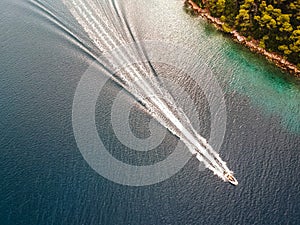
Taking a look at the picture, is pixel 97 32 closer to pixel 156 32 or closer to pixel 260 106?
pixel 156 32

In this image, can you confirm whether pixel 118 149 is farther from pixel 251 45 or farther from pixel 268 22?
pixel 268 22

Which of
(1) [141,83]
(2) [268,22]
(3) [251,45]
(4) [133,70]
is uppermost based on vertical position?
(4) [133,70]

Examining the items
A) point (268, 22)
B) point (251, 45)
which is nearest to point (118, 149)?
point (251, 45)

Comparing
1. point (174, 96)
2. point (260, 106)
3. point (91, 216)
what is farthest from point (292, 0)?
point (91, 216)

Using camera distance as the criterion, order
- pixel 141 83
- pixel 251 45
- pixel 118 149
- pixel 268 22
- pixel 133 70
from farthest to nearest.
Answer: pixel 251 45 < pixel 268 22 < pixel 133 70 < pixel 141 83 < pixel 118 149

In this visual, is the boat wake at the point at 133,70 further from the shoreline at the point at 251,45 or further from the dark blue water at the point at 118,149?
the shoreline at the point at 251,45

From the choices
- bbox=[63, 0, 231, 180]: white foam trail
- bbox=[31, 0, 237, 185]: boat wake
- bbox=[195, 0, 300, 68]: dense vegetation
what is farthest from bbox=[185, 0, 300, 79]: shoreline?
bbox=[63, 0, 231, 180]: white foam trail

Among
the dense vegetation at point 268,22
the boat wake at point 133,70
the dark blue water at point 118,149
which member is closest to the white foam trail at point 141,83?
the boat wake at point 133,70
